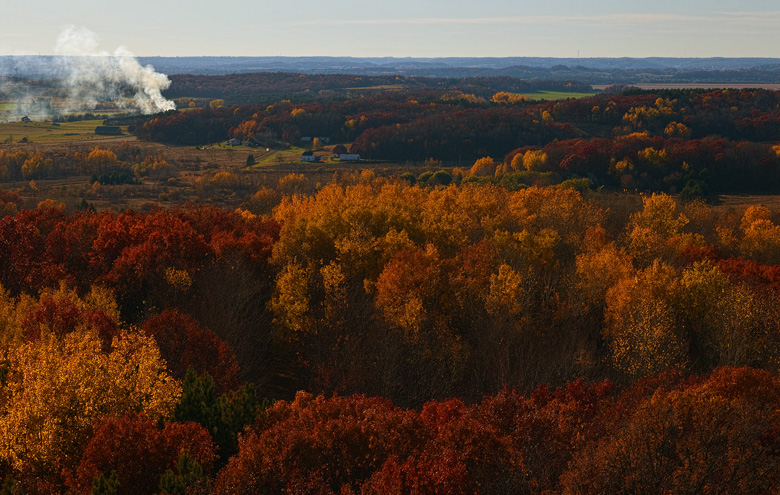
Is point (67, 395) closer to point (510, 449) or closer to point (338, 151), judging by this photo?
Result: point (510, 449)

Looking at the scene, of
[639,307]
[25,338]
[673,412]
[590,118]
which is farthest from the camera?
[590,118]

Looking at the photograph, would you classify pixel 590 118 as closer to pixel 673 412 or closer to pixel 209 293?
Result: pixel 209 293

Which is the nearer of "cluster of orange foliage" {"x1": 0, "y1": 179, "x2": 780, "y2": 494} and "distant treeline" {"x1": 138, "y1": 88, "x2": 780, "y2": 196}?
"cluster of orange foliage" {"x1": 0, "y1": 179, "x2": 780, "y2": 494}

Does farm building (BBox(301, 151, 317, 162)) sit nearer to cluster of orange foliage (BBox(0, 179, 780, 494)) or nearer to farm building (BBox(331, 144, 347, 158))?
farm building (BBox(331, 144, 347, 158))

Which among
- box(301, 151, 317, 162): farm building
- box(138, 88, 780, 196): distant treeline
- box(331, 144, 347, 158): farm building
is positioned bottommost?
box(301, 151, 317, 162): farm building

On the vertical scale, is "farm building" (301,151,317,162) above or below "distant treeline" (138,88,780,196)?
below

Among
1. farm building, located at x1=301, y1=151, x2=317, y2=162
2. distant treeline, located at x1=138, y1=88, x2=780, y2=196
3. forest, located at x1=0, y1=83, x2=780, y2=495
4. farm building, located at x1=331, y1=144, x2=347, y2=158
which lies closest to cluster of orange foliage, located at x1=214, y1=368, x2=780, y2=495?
forest, located at x1=0, y1=83, x2=780, y2=495

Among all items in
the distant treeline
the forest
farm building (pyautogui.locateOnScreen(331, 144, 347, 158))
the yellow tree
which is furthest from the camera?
farm building (pyautogui.locateOnScreen(331, 144, 347, 158))

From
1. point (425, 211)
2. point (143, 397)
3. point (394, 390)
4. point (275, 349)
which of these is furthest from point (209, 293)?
point (425, 211)

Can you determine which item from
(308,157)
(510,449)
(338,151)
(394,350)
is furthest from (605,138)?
(510,449)
